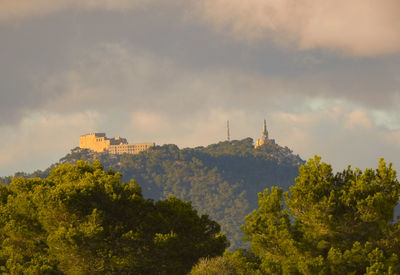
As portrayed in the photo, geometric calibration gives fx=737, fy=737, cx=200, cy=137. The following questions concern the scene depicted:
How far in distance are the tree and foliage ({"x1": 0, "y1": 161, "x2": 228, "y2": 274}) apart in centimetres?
620

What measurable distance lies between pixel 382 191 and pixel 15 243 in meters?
23.8

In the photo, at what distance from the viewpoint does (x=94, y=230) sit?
1767 inches

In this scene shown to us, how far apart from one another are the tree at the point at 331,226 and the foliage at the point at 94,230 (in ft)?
20.3

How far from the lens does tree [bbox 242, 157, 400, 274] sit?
136 ft

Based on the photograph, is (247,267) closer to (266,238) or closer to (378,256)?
(266,238)

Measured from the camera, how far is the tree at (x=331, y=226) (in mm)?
41562

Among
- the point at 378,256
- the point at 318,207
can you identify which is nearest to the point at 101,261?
the point at 318,207

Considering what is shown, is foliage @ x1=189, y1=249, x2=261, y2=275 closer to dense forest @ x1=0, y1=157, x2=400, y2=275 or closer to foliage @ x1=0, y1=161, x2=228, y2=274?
dense forest @ x1=0, y1=157, x2=400, y2=275

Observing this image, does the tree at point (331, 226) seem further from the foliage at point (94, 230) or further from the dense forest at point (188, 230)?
the foliage at point (94, 230)

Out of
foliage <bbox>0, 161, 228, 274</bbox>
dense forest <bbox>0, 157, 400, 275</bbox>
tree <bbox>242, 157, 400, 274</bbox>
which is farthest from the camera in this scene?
foliage <bbox>0, 161, 228, 274</bbox>

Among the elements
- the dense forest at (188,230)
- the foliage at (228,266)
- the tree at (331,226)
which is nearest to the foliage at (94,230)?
the dense forest at (188,230)

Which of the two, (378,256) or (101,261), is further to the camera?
(101,261)

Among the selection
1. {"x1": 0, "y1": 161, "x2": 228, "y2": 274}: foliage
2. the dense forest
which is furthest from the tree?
{"x1": 0, "y1": 161, "x2": 228, "y2": 274}: foliage

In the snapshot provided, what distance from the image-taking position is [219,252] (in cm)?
5112
